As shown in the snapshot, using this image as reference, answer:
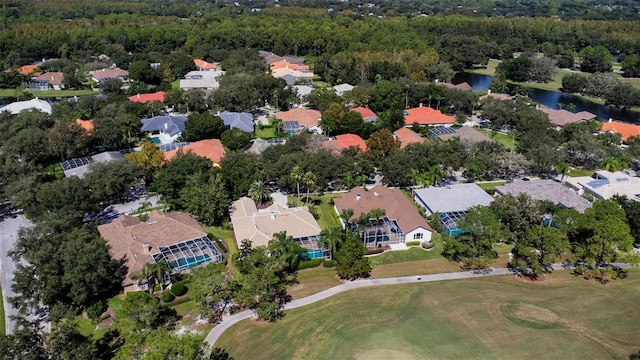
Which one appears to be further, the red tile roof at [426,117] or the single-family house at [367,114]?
the single-family house at [367,114]

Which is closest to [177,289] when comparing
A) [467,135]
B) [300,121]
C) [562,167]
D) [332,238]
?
[332,238]

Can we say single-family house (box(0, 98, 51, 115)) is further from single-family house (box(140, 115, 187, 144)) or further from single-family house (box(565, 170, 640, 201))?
single-family house (box(565, 170, 640, 201))

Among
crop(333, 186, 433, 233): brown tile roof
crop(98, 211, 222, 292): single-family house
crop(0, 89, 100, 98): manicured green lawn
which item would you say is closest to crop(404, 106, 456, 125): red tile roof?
crop(333, 186, 433, 233): brown tile roof

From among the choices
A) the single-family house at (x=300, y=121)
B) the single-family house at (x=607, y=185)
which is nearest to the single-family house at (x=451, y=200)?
the single-family house at (x=607, y=185)

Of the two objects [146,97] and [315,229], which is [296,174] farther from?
[146,97]

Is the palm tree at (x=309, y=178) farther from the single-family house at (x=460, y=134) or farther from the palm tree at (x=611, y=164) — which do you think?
the palm tree at (x=611, y=164)
